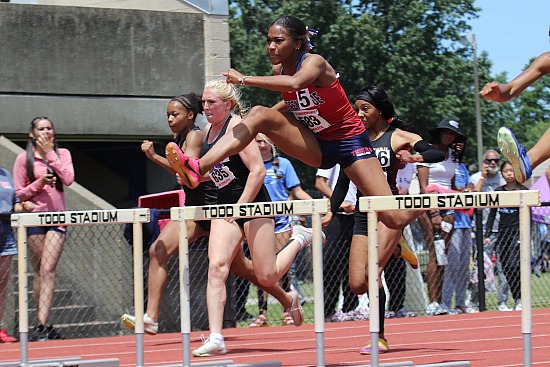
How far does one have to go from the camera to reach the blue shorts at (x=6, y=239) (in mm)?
11289

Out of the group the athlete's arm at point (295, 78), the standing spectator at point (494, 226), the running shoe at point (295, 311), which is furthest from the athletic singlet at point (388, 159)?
the standing spectator at point (494, 226)

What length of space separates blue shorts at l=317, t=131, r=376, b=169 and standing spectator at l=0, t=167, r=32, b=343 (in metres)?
4.35

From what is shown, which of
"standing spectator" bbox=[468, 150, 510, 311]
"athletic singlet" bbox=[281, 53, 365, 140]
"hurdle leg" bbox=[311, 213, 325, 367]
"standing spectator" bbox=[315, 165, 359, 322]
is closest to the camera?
"hurdle leg" bbox=[311, 213, 325, 367]

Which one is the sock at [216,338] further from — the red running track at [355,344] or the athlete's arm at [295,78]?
the athlete's arm at [295,78]

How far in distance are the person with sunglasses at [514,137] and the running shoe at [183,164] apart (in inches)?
76.0

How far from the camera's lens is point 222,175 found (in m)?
8.55

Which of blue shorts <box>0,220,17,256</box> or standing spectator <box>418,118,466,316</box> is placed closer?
blue shorts <box>0,220,17,256</box>

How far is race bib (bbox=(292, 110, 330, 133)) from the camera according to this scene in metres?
7.55

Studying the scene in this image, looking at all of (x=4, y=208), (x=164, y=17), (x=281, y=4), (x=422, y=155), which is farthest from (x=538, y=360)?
(x=281, y=4)

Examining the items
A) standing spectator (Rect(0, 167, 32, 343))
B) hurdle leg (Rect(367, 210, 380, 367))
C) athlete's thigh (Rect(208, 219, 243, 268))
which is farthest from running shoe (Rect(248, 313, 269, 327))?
hurdle leg (Rect(367, 210, 380, 367))

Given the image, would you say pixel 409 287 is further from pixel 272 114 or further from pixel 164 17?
pixel 272 114

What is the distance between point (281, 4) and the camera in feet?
169

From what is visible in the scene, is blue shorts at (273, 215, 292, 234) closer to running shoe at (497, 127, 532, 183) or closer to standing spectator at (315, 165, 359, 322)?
standing spectator at (315, 165, 359, 322)

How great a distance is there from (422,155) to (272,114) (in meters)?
1.57
